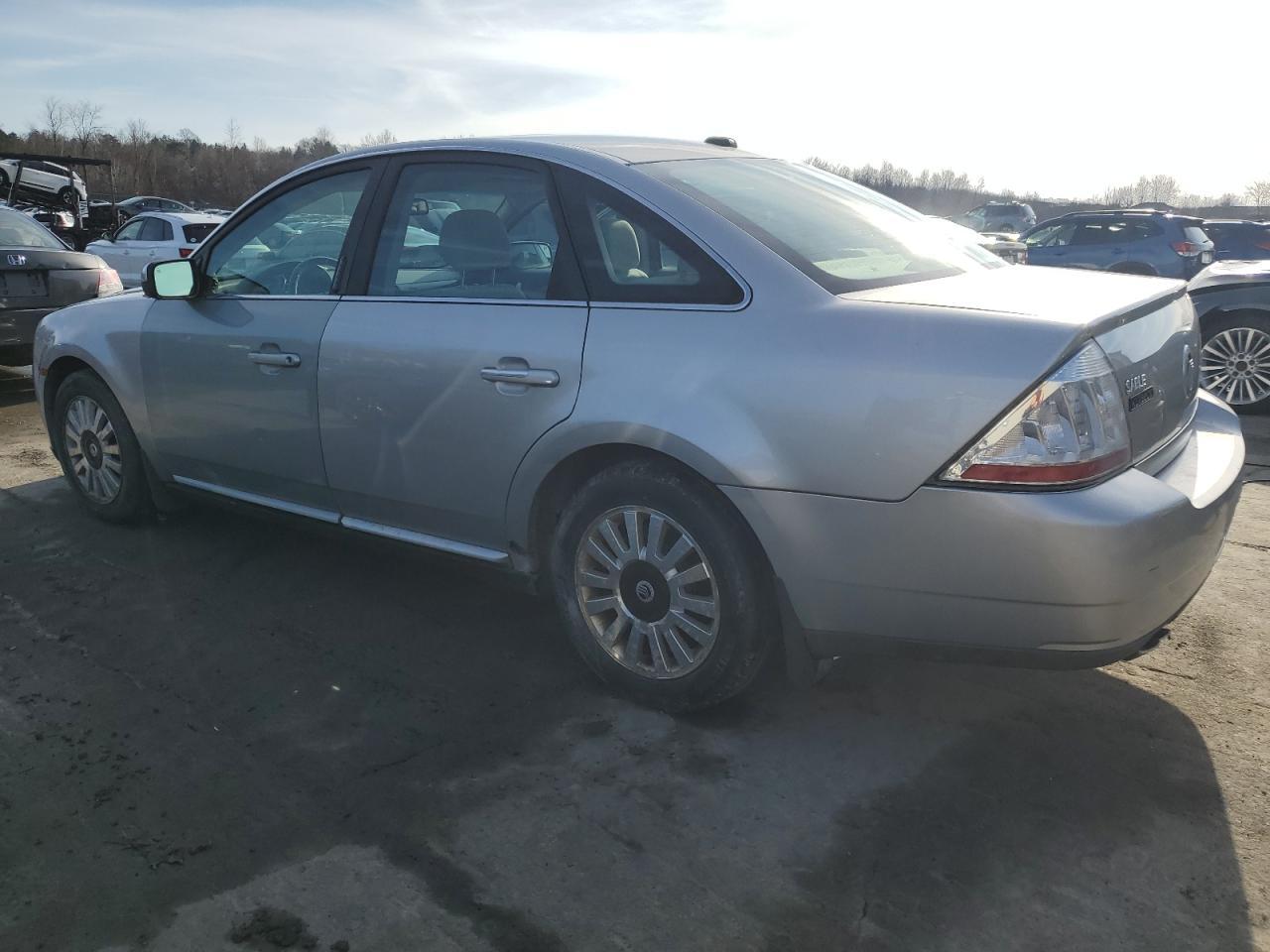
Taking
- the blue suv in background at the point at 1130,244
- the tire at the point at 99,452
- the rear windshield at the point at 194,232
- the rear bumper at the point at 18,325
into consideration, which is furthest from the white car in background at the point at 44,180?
the tire at the point at 99,452

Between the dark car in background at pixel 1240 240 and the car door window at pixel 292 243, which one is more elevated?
the car door window at pixel 292 243

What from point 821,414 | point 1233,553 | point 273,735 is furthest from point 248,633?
point 1233,553

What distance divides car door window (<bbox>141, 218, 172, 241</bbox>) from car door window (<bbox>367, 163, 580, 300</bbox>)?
13392 millimetres

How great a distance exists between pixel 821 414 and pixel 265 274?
2.58m

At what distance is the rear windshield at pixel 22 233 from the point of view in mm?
8578

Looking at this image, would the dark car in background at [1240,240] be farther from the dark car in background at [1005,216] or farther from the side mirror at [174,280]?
the dark car in background at [1005,216]

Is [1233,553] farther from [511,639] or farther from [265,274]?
[265,274]

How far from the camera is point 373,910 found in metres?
2.38

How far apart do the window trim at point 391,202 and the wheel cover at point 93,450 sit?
1838mm

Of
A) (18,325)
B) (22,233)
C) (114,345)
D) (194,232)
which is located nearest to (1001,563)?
(114,345)

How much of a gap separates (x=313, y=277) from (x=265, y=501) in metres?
0.93

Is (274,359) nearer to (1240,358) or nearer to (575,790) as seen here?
(575,790)

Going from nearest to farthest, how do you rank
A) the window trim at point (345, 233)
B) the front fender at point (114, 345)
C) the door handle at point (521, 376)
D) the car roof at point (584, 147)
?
the door handle at point (521, 376), the car roof at point (584, 147), the window trim at point (345, 233), the front fender at point (114, 345)

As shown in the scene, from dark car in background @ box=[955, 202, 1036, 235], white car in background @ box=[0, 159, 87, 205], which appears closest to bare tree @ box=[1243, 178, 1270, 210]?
dark car in background @ box=[955, 202, 1036, 235]
